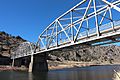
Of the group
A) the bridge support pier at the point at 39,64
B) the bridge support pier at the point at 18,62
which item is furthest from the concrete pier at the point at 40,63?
the bridge support pier at the point at 18,62

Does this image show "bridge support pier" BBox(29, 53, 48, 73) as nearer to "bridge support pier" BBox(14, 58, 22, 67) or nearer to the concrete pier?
the concrete pier

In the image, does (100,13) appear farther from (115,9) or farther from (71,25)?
(71,25)

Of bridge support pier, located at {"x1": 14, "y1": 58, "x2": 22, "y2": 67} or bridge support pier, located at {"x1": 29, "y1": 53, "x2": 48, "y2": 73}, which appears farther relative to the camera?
bridge support pier, located at {"x1": 14, "y1": 58, "x2": 22, "y2": 67}

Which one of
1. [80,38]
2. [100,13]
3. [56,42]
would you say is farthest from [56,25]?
[100,13]

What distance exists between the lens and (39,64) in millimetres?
85000

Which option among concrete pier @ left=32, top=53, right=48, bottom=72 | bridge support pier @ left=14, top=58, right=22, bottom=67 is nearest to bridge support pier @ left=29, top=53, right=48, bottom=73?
concrete pier @ left=32, top=53, right=48, bottom=72

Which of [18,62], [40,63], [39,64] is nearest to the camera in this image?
[40,63]

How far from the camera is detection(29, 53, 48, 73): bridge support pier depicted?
8425 centimetres

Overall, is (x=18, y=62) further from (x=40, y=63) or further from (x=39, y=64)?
(x=40, y=63)

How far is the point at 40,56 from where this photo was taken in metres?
86.4

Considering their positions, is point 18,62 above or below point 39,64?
above

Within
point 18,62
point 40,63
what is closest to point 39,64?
point 40,63

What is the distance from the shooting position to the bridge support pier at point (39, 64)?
84.2 meters

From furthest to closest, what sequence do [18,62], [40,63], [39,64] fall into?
[18,62] → [39,64] → [40,63]
